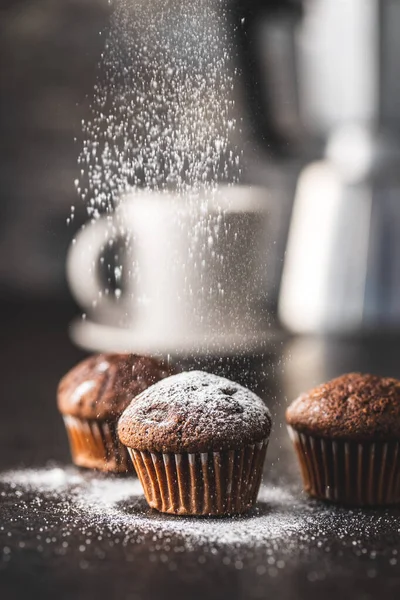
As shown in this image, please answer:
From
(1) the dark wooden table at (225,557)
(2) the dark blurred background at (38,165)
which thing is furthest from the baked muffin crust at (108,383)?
(2) the dark blurred background at (38,165)

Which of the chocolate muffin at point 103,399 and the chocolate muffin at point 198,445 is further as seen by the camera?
the chocolate muffin at point 103,399

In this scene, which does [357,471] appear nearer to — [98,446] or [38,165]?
Answer: [98,446]

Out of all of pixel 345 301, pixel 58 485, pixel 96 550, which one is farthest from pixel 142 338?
pixel 345 301

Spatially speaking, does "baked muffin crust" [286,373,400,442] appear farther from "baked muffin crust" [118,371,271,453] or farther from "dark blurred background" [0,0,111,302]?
"dark blurred background" [0,0,111,302]

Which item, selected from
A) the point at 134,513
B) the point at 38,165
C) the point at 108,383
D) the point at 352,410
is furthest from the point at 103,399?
the point at 38,165

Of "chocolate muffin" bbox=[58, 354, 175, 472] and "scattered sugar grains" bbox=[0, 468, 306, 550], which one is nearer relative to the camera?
"scattered sugar grains" bbox=[0, 468, 306, 550]

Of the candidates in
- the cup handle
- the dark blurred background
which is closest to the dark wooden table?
the cup handle

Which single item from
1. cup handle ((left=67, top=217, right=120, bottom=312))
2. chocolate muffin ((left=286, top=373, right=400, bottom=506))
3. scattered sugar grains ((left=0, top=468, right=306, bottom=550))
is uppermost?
cup handle ((left=67, top=217, right=120, bottom=312))

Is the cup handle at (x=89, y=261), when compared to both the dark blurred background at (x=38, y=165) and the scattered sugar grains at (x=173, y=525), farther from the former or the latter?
the dark blurred background at (x=38, y=165)
